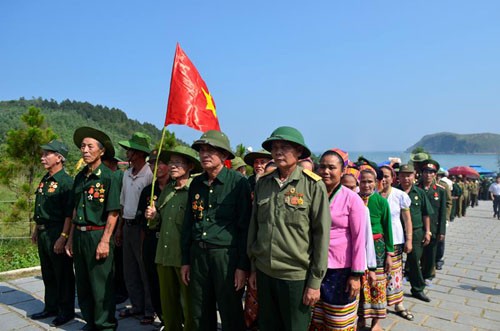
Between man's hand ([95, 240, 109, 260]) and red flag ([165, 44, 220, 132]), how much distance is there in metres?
1.44

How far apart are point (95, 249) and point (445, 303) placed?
4.75m

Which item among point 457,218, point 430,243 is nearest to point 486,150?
point 457,218

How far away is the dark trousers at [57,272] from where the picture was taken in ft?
13.7

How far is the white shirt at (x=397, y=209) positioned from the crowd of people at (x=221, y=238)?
2 cm

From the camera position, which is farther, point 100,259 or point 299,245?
point 100,259

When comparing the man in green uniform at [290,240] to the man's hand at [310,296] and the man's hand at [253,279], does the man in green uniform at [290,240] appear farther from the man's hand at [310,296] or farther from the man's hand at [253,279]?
the man's hand at [253,279]

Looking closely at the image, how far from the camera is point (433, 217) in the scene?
5.95m

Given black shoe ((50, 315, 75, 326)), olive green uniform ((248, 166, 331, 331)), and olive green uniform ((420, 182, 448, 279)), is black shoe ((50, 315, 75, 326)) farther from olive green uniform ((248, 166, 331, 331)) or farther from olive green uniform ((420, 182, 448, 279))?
olive green uniform ((420, 182, 448, 279))

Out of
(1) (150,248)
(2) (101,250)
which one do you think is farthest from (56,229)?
(1) (150,248)

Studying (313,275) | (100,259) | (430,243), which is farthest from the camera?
(430,243)

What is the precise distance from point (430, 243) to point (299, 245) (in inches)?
153

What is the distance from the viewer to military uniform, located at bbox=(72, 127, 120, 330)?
3.71 m

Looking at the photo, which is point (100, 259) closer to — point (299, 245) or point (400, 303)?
point (299, 245)

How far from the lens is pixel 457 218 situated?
1580 centimetres
